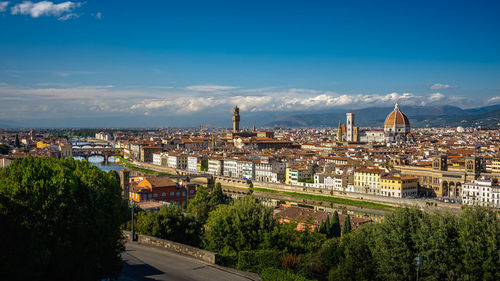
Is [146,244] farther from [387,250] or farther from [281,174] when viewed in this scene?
[281,174]

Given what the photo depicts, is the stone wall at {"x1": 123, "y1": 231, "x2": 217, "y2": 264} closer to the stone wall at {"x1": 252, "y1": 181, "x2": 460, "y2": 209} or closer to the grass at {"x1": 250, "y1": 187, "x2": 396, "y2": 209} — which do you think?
the stone wall at {"x1": 252, "y1": 181, "x2": 460, "y2": 209}

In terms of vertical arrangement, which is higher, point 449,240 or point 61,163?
point 61,163

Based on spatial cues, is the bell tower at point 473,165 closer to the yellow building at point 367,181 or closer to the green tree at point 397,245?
the yellow building at point 367,181

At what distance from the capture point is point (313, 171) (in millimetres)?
43000

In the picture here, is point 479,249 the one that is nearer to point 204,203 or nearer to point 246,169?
point 204,203

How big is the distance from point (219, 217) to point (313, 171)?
32.7 meters

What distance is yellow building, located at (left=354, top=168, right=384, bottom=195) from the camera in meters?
35.6

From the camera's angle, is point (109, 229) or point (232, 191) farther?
point (232, 191)

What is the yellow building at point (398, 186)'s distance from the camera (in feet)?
112

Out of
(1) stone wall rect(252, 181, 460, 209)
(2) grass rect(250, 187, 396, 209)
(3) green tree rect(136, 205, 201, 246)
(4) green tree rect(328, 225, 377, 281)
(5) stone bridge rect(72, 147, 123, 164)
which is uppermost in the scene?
(3) green tree rect(136, 205, 201, 246)

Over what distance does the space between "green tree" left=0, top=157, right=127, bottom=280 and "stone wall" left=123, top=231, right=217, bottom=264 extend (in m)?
1.35

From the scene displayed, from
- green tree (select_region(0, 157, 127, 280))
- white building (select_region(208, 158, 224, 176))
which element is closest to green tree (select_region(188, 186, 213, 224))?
green tree (select_region(0, 157, 127, 280))

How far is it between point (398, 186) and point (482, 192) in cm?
568

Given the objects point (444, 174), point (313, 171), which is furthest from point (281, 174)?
point (444, 174)
